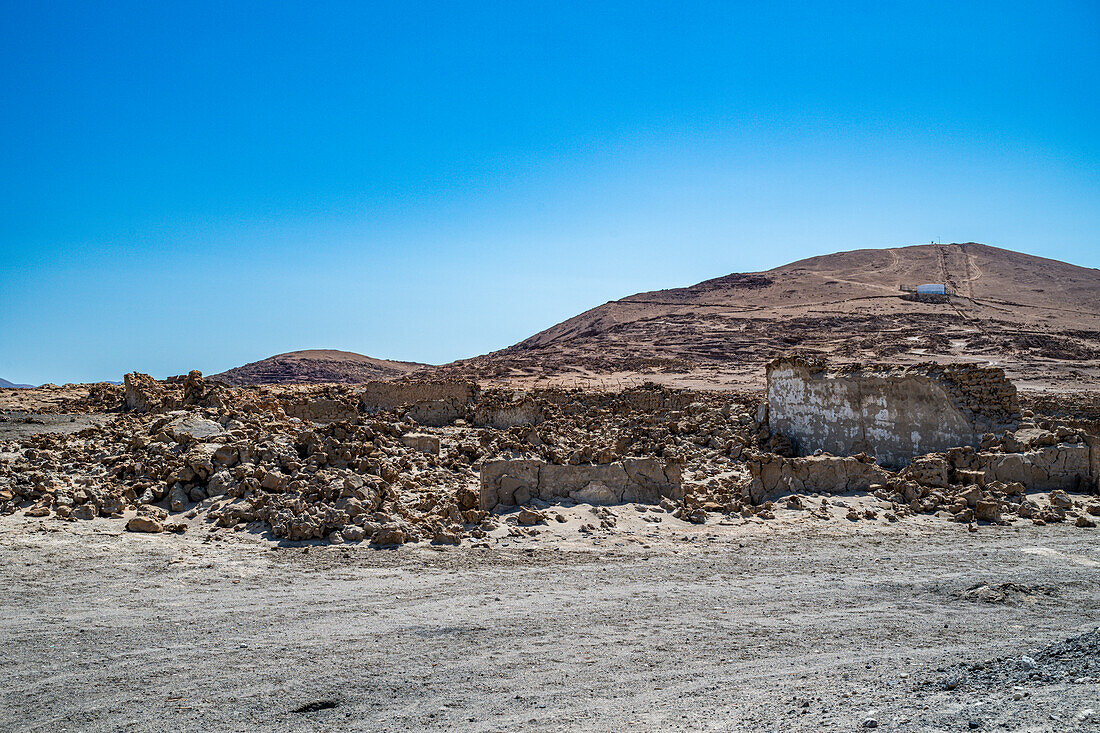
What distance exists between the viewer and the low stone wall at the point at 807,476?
981cm

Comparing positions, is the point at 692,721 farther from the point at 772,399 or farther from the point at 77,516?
the point at 772,399

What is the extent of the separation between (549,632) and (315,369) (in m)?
42.6

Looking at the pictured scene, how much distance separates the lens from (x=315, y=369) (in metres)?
45.2

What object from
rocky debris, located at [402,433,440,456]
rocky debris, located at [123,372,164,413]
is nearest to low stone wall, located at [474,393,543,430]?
rocky debris, located at [402,433,440,456]

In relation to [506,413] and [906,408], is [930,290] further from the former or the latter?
[906,408]

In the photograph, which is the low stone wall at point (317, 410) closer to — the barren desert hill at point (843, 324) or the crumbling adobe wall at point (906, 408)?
the crumbling adobe wall at point (906, 408)

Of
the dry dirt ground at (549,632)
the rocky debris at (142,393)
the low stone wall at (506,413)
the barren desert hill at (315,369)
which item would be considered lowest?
the dry dirt ground at (549,632)

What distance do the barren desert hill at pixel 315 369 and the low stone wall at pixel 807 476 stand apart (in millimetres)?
32782

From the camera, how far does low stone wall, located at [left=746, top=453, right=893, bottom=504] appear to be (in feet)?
32.2

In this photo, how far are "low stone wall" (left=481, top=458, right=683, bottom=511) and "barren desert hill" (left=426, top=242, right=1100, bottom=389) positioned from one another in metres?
18.6

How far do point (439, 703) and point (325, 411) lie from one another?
13954 millimetres

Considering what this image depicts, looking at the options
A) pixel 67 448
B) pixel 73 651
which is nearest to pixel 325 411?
pixel 67 448

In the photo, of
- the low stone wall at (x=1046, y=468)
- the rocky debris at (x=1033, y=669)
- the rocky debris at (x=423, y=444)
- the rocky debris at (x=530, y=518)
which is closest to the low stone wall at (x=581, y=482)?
the rocky debris at (x=530, y=518)

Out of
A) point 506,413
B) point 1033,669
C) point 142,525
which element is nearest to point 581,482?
point 142,525
